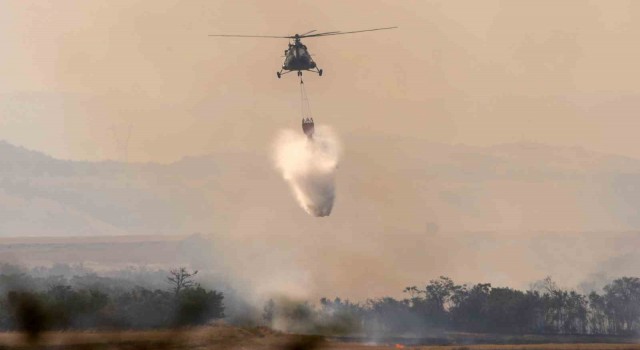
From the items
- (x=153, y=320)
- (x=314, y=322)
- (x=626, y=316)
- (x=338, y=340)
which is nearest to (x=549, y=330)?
(x=626, y=316)

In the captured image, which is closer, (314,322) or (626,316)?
(314,322)

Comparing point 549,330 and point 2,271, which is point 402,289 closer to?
point 549,330

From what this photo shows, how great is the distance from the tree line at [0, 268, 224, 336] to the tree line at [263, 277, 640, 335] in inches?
738

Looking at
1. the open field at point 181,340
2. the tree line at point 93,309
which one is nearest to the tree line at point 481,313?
the tree line at point 93,309

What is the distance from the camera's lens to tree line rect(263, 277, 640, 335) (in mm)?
Answer: 149000

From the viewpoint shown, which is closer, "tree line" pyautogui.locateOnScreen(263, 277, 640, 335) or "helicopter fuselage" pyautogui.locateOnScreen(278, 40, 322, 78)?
"helicopter fuselage" pyautogui.locateOnScreen(278, 40, 322, 78)

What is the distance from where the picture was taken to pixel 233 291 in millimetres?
185250

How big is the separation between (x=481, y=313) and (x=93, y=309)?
66.6m

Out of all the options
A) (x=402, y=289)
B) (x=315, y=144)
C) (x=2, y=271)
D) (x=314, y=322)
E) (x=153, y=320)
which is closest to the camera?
(x=153, y=320)

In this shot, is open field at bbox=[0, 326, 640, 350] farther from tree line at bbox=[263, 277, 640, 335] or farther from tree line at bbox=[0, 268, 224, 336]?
tree line at bbox=[263, 277, 640, 335]

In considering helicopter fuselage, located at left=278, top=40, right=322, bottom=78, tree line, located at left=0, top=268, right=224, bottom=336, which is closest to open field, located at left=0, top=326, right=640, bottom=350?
tree line, located at left=0, top=268, right=224, bottom=336

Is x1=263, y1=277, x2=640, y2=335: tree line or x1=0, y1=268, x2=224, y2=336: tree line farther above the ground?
x1=263, y1=277, x2=640, y2=335: tree line

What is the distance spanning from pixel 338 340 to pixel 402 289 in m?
77.8

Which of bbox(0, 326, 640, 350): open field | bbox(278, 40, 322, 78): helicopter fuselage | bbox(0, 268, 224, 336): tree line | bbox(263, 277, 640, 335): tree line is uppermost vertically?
bbox(278, 40, 322, 78): helicopter fuselage
